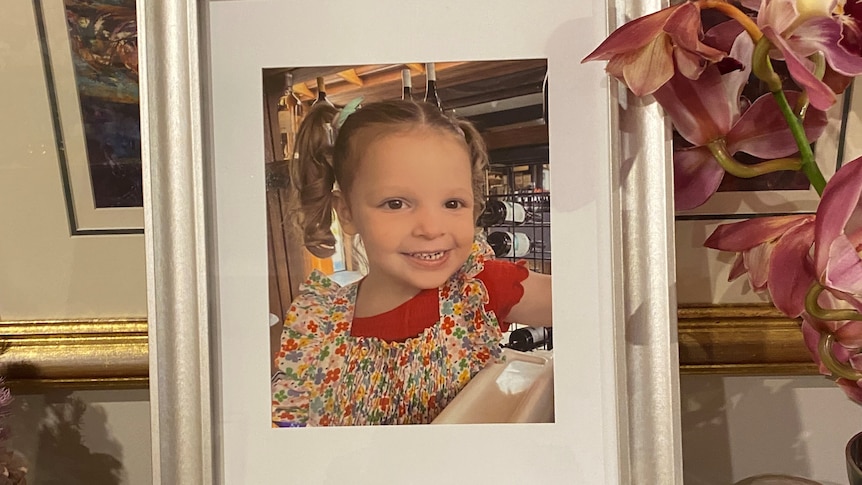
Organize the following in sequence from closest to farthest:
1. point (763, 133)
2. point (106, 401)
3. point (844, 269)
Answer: point (844, 269), point (763, 133), point (106, 401)

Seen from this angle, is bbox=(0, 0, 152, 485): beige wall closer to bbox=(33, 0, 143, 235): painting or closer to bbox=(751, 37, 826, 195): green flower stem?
bbox=(33, 0, 143, 235): painting

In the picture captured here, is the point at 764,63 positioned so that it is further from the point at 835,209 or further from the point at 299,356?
the point at 299,356

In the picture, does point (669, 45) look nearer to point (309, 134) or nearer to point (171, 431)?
point (309, 134)

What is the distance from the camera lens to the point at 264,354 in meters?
0.49

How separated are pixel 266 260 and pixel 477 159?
0.57 feet

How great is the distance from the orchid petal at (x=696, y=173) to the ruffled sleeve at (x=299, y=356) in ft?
0.94

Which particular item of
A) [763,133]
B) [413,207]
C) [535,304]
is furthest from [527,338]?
[763,133]

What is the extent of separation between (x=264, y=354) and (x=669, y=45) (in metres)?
0.36

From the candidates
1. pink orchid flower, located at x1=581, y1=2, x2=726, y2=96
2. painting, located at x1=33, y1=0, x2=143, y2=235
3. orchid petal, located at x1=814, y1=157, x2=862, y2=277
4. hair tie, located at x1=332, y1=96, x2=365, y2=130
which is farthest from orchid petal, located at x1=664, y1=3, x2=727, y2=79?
painting, located at x1=33, y1=0, x2=143, y2=235

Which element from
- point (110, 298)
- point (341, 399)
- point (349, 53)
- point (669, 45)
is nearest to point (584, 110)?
point (669, 45)

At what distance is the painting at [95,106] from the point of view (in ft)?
1.87

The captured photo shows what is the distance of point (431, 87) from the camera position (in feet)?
1.60

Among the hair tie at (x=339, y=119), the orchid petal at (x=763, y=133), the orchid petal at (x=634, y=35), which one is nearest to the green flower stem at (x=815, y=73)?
the orchid petal at (x=763, y=133)

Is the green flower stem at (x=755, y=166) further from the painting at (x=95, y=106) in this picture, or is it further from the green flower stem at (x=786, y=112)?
the painting at (x=95, y=106)
